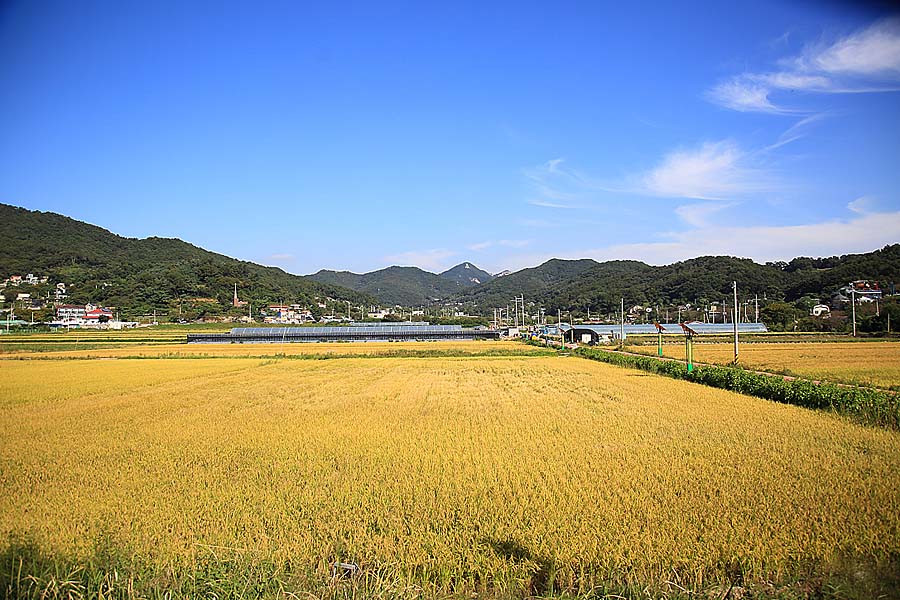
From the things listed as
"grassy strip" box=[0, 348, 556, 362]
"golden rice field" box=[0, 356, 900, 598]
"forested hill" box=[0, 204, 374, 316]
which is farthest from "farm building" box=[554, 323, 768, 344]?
"forested hill" box=[0, 204, 374, 316]

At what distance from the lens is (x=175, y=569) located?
475 centimetres

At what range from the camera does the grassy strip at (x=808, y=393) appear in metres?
12.4

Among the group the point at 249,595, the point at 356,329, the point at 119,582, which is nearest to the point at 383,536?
the point at 249,595

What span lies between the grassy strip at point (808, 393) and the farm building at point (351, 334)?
38194mm

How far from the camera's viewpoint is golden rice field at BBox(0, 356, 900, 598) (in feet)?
15.2

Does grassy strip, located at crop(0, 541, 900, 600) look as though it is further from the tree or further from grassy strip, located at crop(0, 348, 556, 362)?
the tree

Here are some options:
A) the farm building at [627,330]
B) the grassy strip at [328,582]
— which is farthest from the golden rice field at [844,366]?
the farm building at [627,330]

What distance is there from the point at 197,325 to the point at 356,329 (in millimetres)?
19624

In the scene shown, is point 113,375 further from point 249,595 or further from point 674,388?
→ point 249,595

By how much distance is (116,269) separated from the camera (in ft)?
301

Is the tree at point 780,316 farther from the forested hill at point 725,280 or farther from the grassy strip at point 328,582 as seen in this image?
the grassy strip at point 328,582

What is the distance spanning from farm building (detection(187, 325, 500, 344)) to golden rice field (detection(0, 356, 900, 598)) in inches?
1754

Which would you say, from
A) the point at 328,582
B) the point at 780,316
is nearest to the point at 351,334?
the point at 780,316

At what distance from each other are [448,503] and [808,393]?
Result: 38.9 ft
